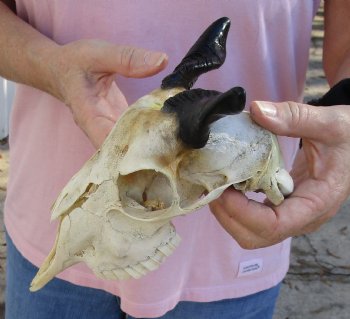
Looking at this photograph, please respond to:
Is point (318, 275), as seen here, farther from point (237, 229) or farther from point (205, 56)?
point (205, 56)

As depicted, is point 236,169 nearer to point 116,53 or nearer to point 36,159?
point 116,53

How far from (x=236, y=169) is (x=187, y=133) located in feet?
0.36

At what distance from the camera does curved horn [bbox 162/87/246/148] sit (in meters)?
0.71

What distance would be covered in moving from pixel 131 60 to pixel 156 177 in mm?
150

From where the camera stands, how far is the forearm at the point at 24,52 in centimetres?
105

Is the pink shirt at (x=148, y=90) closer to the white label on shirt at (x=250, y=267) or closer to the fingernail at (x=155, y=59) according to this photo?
the white label on shirt at (x=250, y=267)

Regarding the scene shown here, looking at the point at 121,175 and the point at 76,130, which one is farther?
the point at 76,130

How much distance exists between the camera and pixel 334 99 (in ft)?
3.19

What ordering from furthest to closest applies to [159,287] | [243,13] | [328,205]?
1. [159,287]
2. [243,13]
3. [328,205]

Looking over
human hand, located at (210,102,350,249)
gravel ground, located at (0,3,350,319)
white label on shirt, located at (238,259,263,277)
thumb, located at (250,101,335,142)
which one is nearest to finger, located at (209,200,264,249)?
human hand, located at (210,102,350,249)

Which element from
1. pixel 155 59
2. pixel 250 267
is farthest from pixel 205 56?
pixel 250 267

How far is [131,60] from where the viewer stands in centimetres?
90

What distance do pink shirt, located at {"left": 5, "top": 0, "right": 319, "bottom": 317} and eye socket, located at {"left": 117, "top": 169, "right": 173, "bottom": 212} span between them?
20cm

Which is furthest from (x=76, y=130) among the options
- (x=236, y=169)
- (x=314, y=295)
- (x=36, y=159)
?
(x=314, y=295)
